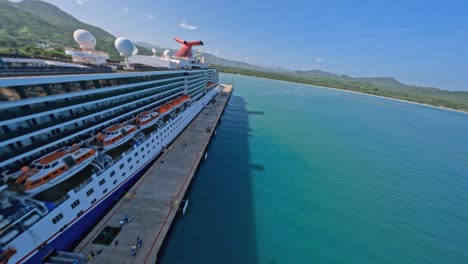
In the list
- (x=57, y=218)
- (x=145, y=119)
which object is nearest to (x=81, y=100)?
(x=145, y=119)

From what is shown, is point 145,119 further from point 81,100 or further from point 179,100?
point 179,100

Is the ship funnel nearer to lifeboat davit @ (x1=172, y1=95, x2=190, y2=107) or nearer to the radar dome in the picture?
lifeboat davit @ (x1=172, y1=95, x2=190, y2=107)

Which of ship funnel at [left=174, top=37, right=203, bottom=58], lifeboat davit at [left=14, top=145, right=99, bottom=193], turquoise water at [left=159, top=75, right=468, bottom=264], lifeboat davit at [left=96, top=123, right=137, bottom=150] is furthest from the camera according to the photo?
ship funnel at [left=174, top=37, right=203, bottom=58]

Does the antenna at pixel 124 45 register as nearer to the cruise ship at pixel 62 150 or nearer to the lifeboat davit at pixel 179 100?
the cruise ship at pixel 62 150

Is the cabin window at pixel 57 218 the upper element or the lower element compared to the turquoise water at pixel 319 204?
upper

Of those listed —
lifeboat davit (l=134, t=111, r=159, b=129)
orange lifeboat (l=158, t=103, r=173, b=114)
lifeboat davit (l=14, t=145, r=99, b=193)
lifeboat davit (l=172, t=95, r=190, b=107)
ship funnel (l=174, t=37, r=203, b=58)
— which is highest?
ship funnel (l=174, t=37, r=203, b=58)

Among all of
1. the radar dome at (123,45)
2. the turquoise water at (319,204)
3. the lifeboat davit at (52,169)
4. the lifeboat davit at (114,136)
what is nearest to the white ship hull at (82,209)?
the lifeboat davit at (114,136)

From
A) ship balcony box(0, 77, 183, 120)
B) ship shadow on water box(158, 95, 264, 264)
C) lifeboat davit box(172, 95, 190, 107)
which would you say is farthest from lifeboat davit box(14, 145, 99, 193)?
lifeboat davit box(172, 95, 190, 107)
